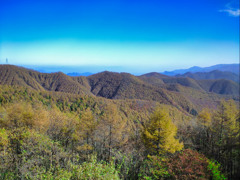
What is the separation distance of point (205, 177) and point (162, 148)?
7530 mm

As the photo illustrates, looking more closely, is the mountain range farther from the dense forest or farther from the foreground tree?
the foreground tree

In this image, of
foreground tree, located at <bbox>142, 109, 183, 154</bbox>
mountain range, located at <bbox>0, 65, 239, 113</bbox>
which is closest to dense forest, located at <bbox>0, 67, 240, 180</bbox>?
foreground tree, located at <bbox>142, 109, 183, 154</bbox>

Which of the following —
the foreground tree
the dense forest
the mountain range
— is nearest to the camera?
the dense forest

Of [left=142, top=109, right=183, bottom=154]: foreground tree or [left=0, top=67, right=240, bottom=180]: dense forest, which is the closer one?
[left=0, top=67, right=240, bottom=180]: dense forest

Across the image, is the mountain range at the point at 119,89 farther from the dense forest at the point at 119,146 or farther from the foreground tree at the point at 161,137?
the foreground tree at the point at 161,137

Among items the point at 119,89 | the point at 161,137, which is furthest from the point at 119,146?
the point at 119,89

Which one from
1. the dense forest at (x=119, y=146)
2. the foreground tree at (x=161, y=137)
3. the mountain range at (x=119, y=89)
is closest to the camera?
the dense forest at (x=119, y=146)

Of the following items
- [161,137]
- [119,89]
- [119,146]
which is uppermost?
[161,137]

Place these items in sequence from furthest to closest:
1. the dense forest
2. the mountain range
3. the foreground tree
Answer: the mountain range → the foreground tree → the dense forest

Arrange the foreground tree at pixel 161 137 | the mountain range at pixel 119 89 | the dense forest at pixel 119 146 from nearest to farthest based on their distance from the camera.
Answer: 1. the dense forest at pixel 119 146
2. the foreground tree at pixel 161 137
3. the mountain range at pixel 119 89

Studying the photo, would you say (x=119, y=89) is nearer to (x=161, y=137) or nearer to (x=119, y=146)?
(x=119, y=146)

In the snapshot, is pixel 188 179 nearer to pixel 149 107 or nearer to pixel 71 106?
pixel 71 106

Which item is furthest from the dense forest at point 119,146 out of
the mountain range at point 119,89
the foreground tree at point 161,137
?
the mountain range at point 119,89

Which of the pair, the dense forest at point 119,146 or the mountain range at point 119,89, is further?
the mountain range at point 119,89
